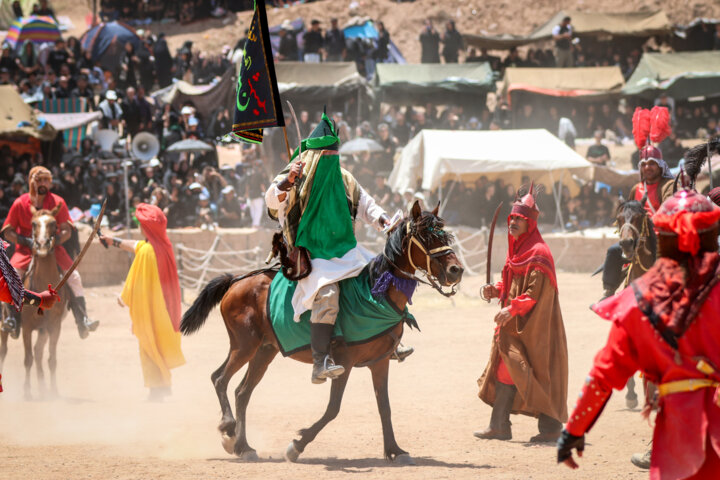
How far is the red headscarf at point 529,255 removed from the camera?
8.46m

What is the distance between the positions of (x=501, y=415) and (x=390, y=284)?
1.75 metres

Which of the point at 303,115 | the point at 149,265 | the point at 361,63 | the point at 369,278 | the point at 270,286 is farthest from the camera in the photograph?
the point at 361,63

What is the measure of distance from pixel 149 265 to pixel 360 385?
2.86 meters

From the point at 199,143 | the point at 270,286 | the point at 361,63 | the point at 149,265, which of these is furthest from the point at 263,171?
the point at 270,286

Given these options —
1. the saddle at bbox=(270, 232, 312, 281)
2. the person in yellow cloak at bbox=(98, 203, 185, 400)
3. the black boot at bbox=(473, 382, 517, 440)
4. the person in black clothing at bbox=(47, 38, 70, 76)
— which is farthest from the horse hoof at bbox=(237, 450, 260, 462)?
the person in black clothing at bbox=(47, 38, 70, 76)

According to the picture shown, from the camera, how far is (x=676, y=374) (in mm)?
4348

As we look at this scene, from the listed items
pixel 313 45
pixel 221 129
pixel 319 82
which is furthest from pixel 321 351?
pixel 313 45

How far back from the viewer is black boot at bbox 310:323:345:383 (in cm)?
785

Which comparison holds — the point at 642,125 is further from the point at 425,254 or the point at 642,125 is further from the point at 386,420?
the point at 386,420

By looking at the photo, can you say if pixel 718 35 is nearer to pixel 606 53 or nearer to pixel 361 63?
pixel 606 53

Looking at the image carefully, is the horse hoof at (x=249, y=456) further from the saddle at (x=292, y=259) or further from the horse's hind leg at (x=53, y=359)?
the horse's hind leg at (x=53, y=359)

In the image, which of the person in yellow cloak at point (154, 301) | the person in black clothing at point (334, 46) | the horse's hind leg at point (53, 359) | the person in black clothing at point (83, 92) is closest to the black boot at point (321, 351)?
the person in yellow cloak at point (154, 301)

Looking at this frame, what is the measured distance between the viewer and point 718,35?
33094mm

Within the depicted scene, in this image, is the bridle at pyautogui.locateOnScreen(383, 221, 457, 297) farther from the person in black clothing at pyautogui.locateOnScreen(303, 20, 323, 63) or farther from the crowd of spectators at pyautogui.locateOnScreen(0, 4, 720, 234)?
the person in black clothing at pyautogui.locateOnScreen(303, 20, 323, 63)
